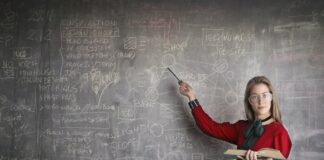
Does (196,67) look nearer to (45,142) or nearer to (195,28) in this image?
(195,28)

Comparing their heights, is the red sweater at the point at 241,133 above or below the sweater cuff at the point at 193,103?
below

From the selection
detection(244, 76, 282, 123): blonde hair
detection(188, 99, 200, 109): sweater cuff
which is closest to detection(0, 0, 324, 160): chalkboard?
detection(188, 99, 200, 109): sweater cuff

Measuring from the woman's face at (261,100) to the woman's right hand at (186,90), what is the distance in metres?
0.63

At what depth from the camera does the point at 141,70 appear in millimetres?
3189

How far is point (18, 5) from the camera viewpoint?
329 cm

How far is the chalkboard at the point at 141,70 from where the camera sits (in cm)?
313

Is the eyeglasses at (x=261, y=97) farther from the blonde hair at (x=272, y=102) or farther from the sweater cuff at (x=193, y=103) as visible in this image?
the sweater cuff at (x=193, y=103)

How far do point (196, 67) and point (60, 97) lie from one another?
4.50 ft

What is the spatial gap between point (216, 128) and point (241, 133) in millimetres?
272

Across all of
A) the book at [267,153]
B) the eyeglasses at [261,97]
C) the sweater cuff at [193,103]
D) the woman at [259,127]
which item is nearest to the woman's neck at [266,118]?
the woman at [259,127]

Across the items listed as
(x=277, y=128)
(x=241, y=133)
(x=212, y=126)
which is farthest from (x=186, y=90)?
(x=277, y=128)

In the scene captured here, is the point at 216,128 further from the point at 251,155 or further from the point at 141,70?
the point at 141,70

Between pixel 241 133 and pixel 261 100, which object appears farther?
pixel 241 133

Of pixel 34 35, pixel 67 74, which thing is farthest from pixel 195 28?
pixel 34 35
